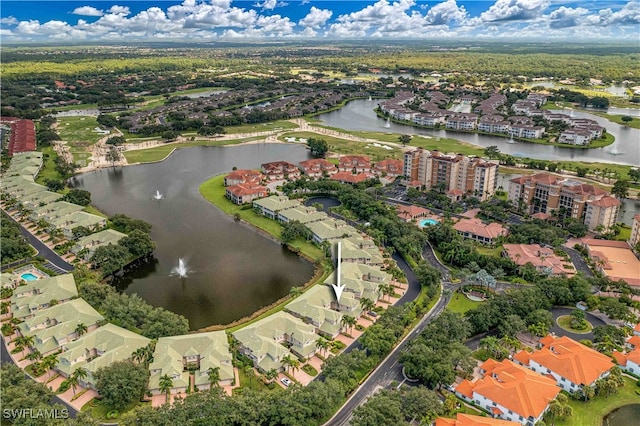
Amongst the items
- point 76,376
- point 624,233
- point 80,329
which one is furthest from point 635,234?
point 80,329

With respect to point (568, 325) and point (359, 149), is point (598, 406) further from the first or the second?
point (359, 149)

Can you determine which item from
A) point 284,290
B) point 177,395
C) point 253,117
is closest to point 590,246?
point 284,290

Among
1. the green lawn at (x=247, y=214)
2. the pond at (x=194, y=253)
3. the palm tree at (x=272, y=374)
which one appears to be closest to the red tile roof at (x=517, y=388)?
the palm tree at (x=272, y=374)

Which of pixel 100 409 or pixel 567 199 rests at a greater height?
pixel 567 199

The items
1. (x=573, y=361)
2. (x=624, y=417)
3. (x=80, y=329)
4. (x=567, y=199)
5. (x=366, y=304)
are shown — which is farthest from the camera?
(x=567, y=199)

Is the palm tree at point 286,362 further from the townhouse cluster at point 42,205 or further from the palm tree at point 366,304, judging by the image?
the townhouse cluster at point 42,205

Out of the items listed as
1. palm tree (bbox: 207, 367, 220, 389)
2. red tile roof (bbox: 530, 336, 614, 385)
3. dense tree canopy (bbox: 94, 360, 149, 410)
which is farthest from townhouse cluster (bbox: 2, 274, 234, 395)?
red tile roof (bbox: 530, 336, 614, 385)
